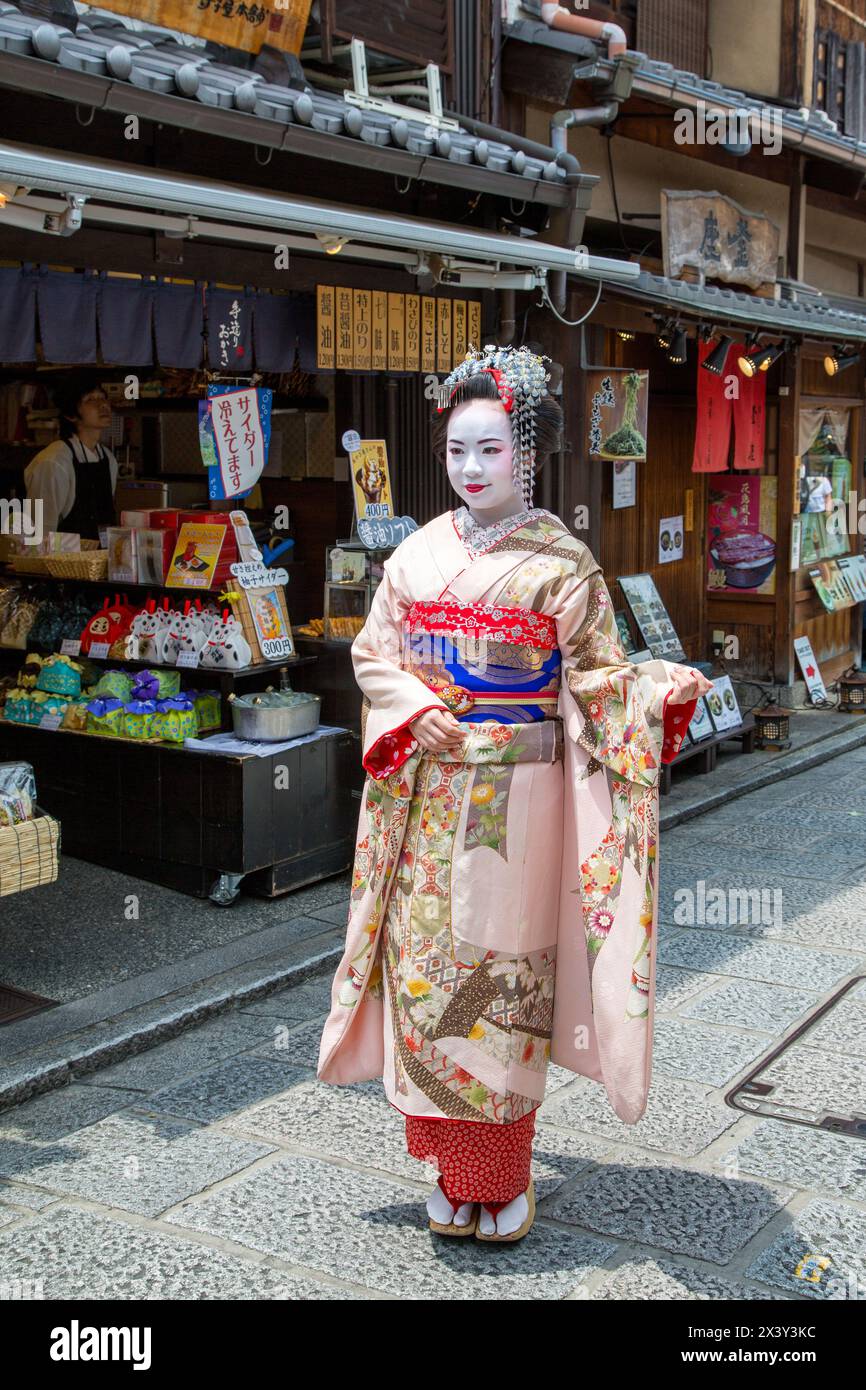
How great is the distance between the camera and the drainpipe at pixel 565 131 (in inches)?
326

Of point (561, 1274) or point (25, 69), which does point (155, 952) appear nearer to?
point (561, 1274)

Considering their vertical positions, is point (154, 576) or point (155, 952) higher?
point (154, 576)

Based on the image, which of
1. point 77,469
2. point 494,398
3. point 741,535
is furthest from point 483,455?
point 741,535

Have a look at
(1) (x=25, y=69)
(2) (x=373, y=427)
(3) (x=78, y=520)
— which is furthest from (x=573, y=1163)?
(3) (x=78, y=520)

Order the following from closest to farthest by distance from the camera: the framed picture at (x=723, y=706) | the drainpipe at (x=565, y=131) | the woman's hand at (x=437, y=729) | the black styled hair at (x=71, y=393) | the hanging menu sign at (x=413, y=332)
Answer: the woman's hand at (x=437, y=729) → the hanging menu sign at (x=413, y=332) → the drainpipe at (x=565, y=131) → the black styled hair at (x=71, y=393) → the framed picture at (x=723, y=706)

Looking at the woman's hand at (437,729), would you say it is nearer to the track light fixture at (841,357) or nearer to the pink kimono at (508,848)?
the pink kimono at (508,848)

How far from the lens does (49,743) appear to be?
813cm

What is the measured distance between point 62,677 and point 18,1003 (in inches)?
97.7

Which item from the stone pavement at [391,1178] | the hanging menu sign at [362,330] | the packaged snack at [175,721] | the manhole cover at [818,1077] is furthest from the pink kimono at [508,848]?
the hanging menu sign at [362,330]

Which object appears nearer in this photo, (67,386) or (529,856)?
(529,856)

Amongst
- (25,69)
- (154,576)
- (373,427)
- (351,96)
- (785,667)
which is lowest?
(785,667)

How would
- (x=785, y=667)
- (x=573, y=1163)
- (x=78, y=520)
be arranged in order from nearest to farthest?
(x=573, y=1163), (x=78, y=520), (x=785, y=667)

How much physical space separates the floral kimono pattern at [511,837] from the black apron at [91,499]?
527cm

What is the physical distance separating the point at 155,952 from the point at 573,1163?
8.87 feet
